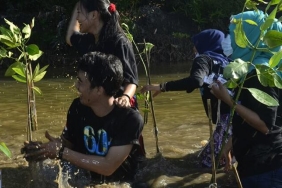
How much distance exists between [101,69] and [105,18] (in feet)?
2.52

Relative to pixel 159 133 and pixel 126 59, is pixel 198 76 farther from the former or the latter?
pixel 159 133

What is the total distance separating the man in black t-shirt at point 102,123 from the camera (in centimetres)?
337

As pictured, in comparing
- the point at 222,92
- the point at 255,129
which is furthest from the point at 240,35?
the point at 255,129

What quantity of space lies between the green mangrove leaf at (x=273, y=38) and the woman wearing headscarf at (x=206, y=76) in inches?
47.9

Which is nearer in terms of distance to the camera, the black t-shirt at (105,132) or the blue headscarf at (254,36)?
the blue headscarf at (254,36)

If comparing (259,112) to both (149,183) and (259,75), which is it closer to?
(259,75)

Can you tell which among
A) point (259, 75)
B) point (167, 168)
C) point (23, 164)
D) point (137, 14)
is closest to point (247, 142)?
point (259, 75)

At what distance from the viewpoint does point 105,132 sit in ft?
11.4

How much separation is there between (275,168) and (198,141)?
2211 mm

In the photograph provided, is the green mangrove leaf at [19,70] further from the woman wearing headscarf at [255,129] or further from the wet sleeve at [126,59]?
the woman wearing headscarf at [255,129]

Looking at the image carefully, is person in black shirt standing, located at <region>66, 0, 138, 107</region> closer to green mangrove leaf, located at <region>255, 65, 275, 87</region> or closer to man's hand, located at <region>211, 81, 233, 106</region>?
man's hand, located at <region>211, 81, 233, 106</region>

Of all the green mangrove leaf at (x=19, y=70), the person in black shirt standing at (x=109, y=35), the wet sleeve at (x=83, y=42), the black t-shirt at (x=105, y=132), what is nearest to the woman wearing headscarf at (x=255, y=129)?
the black t-shirt at (x=105, y=132)

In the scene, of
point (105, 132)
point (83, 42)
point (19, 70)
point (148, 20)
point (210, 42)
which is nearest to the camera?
point (105, 132)

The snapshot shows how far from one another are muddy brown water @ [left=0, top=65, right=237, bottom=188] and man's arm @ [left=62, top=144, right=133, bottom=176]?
0.72 meters
